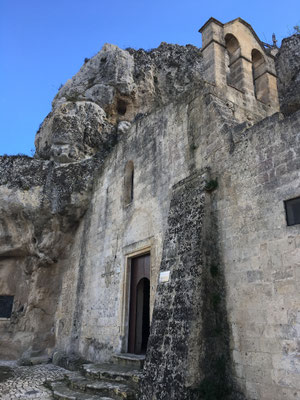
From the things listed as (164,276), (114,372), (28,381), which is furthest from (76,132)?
(114,372)

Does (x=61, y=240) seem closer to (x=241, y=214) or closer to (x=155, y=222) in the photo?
(x=155, y=222)

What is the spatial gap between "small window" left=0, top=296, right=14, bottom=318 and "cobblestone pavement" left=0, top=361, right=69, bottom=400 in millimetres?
2250

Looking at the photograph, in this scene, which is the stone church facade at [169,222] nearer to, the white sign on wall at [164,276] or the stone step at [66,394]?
the white sign on wall at [164,276]

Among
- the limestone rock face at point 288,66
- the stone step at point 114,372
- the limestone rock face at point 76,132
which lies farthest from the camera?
the limestone rock face at point 288,66

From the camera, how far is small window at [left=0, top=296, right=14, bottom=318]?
1172 centimetres

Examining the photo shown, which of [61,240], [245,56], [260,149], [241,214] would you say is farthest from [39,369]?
[245,56]

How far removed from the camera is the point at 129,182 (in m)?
9.12

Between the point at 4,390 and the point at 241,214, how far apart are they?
5.54m

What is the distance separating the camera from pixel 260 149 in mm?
5051

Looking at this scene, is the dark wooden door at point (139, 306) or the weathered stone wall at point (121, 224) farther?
the dark wooden door at point (139, 306)

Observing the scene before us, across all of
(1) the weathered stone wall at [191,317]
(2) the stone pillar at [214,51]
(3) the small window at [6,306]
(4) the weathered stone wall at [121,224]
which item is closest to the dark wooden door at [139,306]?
(4) the weathered stone wall at [121,224]

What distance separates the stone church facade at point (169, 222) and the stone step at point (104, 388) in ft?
2.63

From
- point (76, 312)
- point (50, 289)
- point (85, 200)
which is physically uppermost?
point (85, 200)

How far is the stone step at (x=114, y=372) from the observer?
573 centimetres
